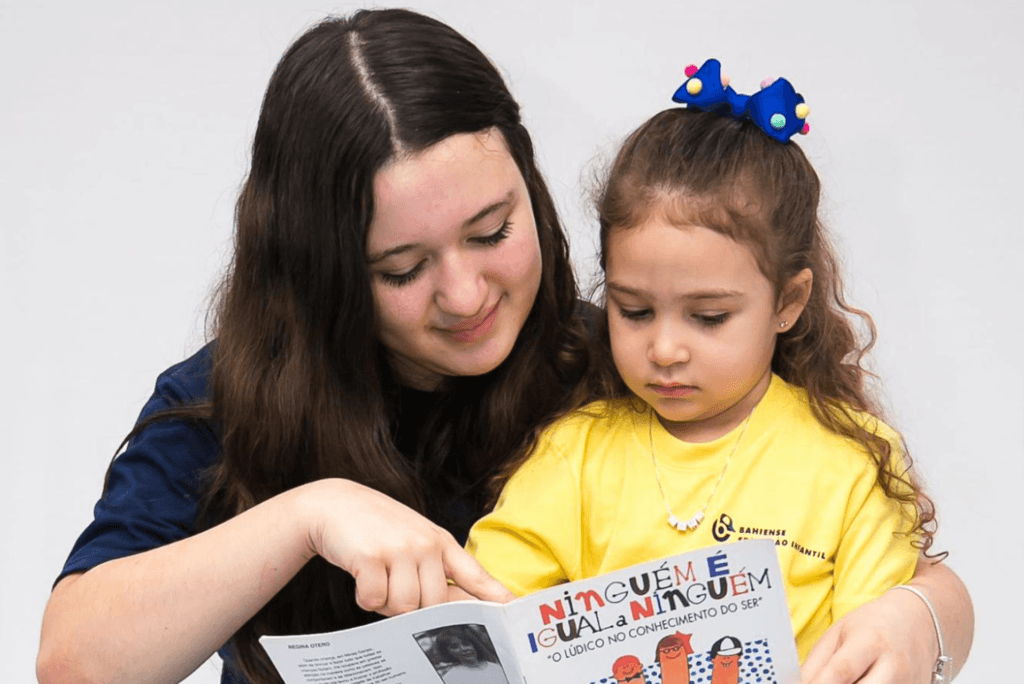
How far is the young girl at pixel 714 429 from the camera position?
1.44 meters

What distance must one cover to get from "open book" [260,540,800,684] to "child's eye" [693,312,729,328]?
0.94ft

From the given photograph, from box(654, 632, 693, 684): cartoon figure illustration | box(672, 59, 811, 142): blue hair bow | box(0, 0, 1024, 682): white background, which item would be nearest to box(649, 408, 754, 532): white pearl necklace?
box(654, 632, 693, 684): cartoon figure illustration

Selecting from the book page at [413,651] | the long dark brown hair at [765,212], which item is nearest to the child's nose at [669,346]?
the long dark brown hair at [765,212]

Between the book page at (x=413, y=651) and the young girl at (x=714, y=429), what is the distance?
0.17 metres

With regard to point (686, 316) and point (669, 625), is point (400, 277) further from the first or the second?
point (669, 625)

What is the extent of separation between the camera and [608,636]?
1.26 meters

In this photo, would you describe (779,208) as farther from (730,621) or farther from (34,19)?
(34,19)

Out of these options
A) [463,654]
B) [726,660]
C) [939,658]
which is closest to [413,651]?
[463,654]

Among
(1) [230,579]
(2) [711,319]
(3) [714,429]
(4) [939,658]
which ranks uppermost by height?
(2) [711,319]

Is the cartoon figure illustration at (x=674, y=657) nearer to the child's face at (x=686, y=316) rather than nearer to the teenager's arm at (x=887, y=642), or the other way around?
the teenager's arm at (x=887, y=642)

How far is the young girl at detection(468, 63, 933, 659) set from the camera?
56.6 inches

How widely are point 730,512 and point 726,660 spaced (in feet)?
0.72

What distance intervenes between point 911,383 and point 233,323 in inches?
56.4

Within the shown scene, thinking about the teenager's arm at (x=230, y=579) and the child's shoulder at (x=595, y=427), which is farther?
the child's shoulder at (x=595, y=427)
